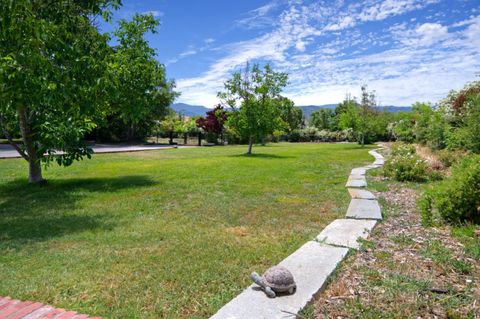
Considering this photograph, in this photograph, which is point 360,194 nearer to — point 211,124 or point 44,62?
Result: point 44,62

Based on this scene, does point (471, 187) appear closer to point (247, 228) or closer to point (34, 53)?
point (247, 228)

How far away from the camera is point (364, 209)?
5180mm

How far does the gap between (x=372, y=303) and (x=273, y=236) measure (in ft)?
5.82

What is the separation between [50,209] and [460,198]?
20.7 feet

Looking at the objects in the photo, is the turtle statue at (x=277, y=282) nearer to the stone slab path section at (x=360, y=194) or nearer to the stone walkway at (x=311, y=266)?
the stone walkway at (x=311, y=266)

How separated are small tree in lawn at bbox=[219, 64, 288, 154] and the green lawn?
327 inches

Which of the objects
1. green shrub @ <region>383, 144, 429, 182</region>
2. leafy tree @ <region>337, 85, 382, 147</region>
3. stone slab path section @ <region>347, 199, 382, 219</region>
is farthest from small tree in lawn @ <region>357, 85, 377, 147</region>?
stone slab path section @ <region>347, 199, 382, 219</region>

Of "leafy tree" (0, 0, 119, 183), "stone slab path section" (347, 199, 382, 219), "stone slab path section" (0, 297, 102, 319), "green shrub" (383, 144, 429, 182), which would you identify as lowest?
"stone slab path section" (0, 297, 102, 319)

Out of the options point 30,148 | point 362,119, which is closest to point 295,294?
point 30,148

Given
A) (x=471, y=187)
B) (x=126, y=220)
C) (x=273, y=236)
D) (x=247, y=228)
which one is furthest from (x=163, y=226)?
(x=471, y=187)

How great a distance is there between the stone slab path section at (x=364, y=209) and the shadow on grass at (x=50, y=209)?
3.49m

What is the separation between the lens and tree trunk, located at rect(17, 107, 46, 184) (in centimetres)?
781

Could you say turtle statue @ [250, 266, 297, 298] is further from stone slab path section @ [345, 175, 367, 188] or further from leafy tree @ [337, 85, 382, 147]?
leafy tree @ [337, 85, 382, 147]

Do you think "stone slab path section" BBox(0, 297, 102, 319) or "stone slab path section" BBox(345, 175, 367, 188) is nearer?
"stone slab path section" BBox(0, 297, 102, 319)
